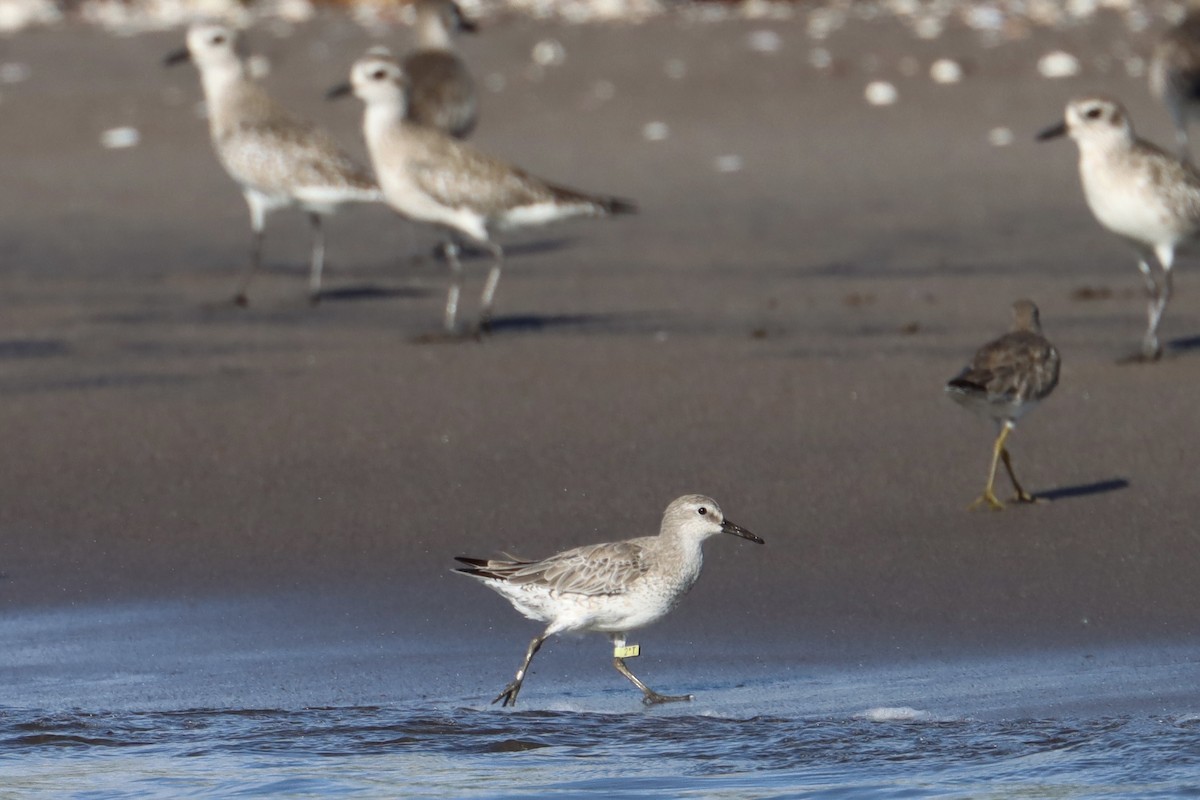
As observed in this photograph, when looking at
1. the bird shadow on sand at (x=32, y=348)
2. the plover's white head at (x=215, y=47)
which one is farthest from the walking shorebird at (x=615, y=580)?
the plover's white head at (x=215, y=47)

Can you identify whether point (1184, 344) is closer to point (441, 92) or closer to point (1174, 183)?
point (1174, 183)

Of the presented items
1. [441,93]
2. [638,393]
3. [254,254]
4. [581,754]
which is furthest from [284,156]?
[581,754]

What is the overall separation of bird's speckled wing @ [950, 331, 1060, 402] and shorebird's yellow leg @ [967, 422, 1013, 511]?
17cm

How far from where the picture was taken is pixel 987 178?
15969mm

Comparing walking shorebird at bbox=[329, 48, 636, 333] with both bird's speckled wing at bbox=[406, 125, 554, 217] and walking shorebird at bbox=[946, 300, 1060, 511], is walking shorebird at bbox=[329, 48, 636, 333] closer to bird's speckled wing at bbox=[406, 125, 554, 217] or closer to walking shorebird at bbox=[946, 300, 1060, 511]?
bird's speckled wing at bbox=[406, 125, 554, 217]

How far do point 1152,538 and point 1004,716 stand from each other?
191 centimetres

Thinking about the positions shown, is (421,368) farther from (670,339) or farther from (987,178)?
(987,178)

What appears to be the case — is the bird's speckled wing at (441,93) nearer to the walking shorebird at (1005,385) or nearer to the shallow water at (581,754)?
the walking shorebird at (1005,385)

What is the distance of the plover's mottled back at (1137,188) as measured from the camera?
34.3 feet

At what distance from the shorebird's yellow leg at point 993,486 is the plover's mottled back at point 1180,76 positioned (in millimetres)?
7603

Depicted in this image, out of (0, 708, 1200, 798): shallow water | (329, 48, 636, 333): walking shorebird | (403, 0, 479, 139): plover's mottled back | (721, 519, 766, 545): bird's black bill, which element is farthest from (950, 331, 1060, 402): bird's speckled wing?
(403, 0, 479, 139): plover's mottled back

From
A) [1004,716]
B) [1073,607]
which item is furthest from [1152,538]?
[1004,716]

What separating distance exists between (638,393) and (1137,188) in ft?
9.56

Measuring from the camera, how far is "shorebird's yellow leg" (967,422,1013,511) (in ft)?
26.0
